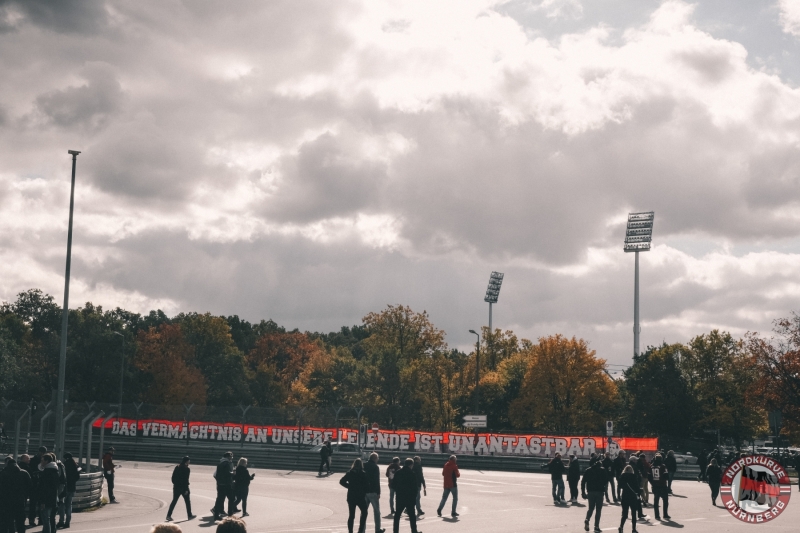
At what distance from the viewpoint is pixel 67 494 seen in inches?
811

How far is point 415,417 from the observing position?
80.8 meters

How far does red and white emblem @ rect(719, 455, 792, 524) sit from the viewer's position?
2392 centimetres

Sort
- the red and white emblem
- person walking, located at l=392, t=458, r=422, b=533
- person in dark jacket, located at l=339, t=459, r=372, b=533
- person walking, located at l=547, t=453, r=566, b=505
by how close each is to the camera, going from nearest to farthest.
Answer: person in dark jacket, located at l=339, t=459, r=372, b=533
person walking, located at l=392, t=458, r=422, b=533
the red and white emblem
person walking, located at l=547, t=453, r=566, b=505

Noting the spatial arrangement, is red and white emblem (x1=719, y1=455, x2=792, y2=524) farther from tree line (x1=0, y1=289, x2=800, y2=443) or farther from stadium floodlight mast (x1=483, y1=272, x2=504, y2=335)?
stadium floodlight mast (x1=483, y1=272, x2=504, y2=335)

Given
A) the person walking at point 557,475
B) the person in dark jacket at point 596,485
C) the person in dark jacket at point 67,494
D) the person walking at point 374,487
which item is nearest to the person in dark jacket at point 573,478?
the person walking at point 557,475

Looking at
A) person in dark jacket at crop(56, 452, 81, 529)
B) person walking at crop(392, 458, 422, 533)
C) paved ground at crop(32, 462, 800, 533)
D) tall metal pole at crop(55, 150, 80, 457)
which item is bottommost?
paved ground at crop(32, 462, 800, 533)

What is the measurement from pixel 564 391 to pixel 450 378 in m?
10.7

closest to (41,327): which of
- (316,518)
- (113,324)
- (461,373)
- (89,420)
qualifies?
(113,324)

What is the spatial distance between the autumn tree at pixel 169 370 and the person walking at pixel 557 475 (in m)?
64.9

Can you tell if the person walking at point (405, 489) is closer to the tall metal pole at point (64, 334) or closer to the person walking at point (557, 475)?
the person walking at point (557, 475)

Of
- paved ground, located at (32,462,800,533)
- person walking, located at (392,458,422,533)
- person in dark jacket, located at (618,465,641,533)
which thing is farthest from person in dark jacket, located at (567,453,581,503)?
person walking, located at (392,458,422,533)

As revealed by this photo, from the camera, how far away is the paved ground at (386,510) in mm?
20922

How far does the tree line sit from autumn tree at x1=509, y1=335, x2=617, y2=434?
0.10m

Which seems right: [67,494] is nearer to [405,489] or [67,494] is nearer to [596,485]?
[405,489]
